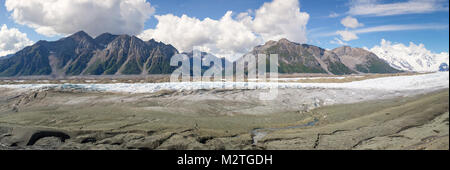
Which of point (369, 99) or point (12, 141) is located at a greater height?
point (369, 99)

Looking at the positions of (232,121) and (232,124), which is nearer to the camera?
(232,124)

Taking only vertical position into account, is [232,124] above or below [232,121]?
below

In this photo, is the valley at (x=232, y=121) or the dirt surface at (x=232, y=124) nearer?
the dirt surface at (x=232, y=124)

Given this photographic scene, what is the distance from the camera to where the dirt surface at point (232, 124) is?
2544 centimetres

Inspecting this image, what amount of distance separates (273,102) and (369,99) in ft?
67.5

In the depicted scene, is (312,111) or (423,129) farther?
(312,111)

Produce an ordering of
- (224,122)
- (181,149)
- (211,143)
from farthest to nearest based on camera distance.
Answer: (224,122) < (211,143) < (181,149)

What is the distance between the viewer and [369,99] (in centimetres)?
5184

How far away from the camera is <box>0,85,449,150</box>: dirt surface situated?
25438 millimetres

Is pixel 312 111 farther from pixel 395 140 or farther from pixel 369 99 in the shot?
pixel 395 140

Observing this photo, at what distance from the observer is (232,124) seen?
36.1m

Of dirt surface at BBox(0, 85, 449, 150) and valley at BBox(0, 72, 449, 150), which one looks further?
valley at BBox(0, 72, 449, 150)
